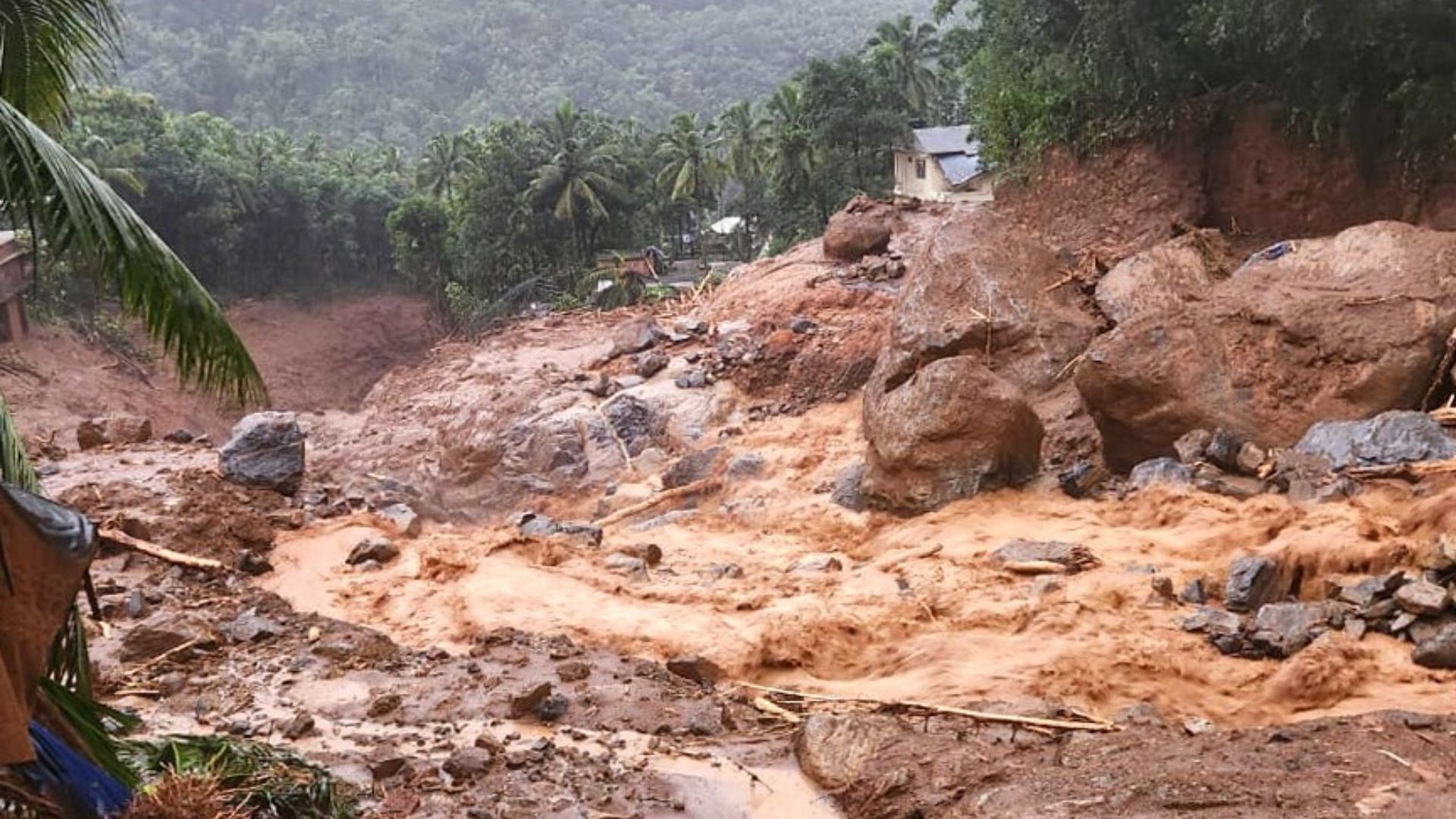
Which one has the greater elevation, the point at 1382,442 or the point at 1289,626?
the point at 1382,442

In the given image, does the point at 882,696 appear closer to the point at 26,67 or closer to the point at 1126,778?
the point at 1126,778

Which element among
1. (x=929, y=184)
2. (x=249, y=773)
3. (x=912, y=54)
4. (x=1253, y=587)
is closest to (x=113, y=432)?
(x=249, y=773)

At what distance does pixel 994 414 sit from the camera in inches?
410

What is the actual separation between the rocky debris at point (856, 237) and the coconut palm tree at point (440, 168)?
2489cm

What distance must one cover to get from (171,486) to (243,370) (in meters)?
8.89

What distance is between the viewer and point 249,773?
4.57 m

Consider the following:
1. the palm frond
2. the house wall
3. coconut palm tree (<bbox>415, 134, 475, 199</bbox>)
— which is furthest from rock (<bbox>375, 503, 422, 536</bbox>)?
coconut palm tree (<bbox>415, 134, 475, 199</bbox>)

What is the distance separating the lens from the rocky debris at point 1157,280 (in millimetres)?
12023

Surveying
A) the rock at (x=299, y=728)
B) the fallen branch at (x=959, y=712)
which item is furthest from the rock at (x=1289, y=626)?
the rock at (x=299, y=728)

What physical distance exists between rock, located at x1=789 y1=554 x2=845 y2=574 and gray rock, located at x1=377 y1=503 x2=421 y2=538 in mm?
4228

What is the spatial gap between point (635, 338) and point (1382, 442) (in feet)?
35.8

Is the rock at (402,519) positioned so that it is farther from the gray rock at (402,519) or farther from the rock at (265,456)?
the rock at (265,456)

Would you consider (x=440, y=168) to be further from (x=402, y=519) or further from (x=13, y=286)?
(x=402, y=519)

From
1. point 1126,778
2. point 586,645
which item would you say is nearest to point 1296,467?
point 1126,778
